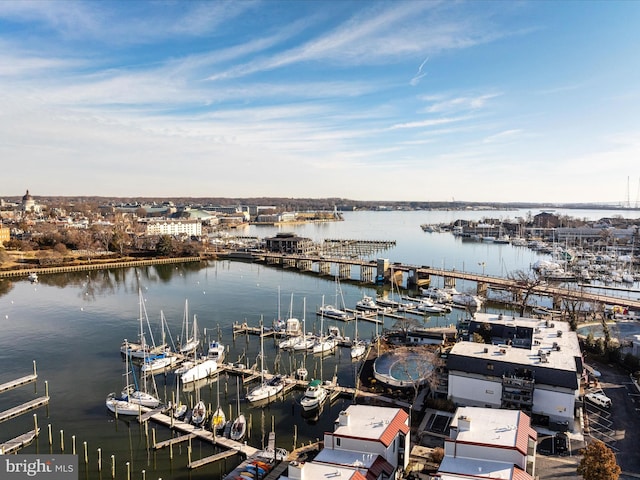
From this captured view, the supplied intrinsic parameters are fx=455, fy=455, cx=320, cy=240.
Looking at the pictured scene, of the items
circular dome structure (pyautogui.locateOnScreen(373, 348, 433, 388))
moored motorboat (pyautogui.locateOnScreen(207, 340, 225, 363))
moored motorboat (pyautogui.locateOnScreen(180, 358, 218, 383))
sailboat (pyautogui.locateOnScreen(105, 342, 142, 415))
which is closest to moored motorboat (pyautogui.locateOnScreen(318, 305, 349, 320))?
moored motorboat (pyautogui.locateOnScreen(207, 340, 225, 363))

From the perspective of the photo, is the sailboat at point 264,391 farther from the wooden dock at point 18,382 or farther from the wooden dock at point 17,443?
the wooden dock at point 18,382

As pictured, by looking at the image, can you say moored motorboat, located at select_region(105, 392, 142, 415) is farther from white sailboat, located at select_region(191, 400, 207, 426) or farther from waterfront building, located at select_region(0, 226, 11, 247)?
waterfront building, located at select_region(0, 226, 11, 247)

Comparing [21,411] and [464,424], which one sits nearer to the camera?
[464,424]

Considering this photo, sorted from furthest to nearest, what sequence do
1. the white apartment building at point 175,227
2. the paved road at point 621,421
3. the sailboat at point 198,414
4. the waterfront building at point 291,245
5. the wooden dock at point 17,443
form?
the white apartment building at point 175,227 < the waterfront building at point 291,245 < the sailboat at point 198,414 < the wooden dock at point 17,443 < the paved road at point 621,421

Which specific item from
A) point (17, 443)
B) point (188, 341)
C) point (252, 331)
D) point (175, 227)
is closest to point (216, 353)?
point (188, 341)

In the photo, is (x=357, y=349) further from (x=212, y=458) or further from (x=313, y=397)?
(x=212, y=458)

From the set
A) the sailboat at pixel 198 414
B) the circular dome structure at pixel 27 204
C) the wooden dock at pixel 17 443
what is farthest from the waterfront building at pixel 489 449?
the circular dome structure at pixel 27 204
